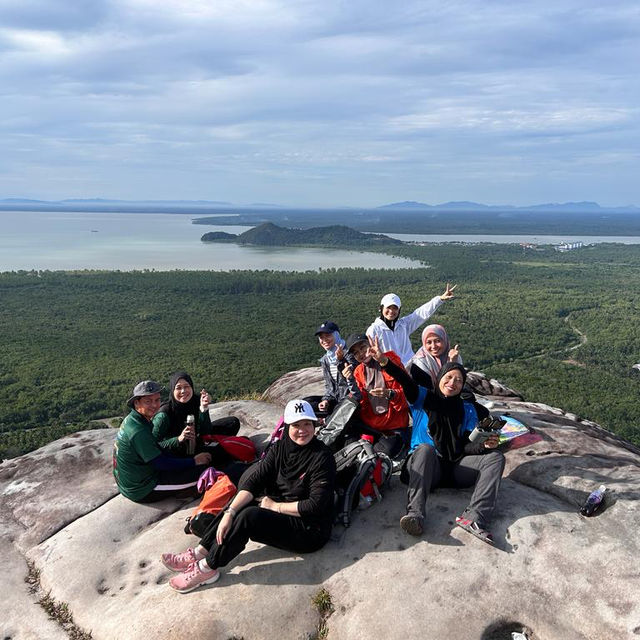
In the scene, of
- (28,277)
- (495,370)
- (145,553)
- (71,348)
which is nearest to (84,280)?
(28,277)

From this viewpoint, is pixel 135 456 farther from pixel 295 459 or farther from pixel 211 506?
pixel 295 459

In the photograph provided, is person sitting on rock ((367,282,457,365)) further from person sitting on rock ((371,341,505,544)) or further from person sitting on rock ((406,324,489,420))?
person sitting on rock ((371,341,505,544))

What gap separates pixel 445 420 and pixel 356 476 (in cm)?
128

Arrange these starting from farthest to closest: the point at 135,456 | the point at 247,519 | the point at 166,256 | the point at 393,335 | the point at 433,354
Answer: the point at 166,256, the point at 393,335, the point at 433,354, the point at 135,456, the point at 247,519

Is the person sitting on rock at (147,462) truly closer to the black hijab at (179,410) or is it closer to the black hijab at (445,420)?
the black hijab at (179,410)

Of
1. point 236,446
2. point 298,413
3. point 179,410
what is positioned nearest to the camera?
point 298,413

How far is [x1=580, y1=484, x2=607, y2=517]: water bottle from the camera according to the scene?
6.21 m

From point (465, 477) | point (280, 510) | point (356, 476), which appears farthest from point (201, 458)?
point (465, 477)

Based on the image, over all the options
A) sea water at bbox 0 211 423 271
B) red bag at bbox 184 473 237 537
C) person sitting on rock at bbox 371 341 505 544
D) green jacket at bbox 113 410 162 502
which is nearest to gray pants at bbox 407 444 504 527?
person sitting on rock at bbox 371 341 505 544

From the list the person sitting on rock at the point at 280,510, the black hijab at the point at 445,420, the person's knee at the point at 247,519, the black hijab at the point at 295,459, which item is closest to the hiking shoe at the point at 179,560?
the person sitting on rock at the point at 280,510

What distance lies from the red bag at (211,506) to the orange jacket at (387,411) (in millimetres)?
1975

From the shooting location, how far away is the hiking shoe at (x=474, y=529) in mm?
5789

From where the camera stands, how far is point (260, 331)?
6525 cm

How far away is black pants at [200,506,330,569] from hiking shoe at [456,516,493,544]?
1.58 m
